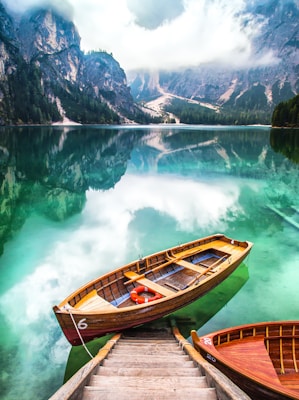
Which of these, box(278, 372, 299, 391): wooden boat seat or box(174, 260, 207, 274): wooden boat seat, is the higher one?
box(174, 260, 207, 274): wooden boat seat

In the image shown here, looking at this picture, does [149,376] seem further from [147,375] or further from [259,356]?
[259,356]

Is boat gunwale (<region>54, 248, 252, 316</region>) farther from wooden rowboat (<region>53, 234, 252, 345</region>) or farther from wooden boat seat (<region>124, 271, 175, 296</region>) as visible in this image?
wooden boat seat (<region>124, 271, 175, 296</region>)

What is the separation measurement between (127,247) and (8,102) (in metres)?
180

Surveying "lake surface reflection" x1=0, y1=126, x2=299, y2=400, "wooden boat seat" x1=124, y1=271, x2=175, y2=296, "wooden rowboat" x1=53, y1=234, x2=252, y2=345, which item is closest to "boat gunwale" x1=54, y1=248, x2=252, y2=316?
"wooden rowboat" x1=53, y1=234, x2=252, y2=345

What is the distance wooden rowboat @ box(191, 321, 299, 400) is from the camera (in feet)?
21.7

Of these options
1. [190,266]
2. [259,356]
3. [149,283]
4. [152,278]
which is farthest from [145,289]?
[259,356]

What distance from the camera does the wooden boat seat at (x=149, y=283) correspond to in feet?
36.6

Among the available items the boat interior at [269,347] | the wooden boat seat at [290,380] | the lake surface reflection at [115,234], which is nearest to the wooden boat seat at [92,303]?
the lake surface reflection at [115,234]

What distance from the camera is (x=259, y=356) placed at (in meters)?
7.75

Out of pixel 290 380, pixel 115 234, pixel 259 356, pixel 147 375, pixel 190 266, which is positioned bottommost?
pixel 115 234

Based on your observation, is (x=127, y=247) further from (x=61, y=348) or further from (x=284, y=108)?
(x=284, y=108)

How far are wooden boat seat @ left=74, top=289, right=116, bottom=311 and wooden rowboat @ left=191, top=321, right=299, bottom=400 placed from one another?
11.1 ft

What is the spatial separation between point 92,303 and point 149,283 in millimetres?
2549

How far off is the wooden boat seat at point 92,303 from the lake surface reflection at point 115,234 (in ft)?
5.20
